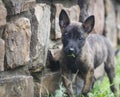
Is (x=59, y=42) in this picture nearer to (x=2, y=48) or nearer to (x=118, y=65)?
(x=2, y=48)

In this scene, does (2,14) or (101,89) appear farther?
(101,89)

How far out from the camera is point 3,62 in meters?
4.43

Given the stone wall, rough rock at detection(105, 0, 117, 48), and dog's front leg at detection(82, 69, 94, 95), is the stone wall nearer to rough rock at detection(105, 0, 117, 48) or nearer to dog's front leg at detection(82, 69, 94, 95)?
dog's front leg at detection(82, 69, 94, 95)

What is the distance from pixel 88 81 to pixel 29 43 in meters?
1.37

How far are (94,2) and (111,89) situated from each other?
144 centimetres

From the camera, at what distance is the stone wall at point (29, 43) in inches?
176

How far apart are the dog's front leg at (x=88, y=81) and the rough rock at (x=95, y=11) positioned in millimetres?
949

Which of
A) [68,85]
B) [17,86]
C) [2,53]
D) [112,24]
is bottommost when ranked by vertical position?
[68,85]

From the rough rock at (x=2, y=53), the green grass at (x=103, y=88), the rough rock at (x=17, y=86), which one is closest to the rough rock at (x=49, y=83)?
the rough rock at (x=17, y=86)

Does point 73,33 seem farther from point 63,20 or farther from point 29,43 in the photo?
point 29,43

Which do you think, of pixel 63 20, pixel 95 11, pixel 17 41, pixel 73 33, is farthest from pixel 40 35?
pixel 95 11

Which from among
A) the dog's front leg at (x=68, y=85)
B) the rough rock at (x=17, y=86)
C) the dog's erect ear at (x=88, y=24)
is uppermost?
the dog's erect ear at (x=88, y=24)

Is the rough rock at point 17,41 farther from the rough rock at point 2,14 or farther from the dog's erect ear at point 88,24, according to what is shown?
the dog's erect ear at point 88,24

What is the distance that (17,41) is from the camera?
15.1 feet
